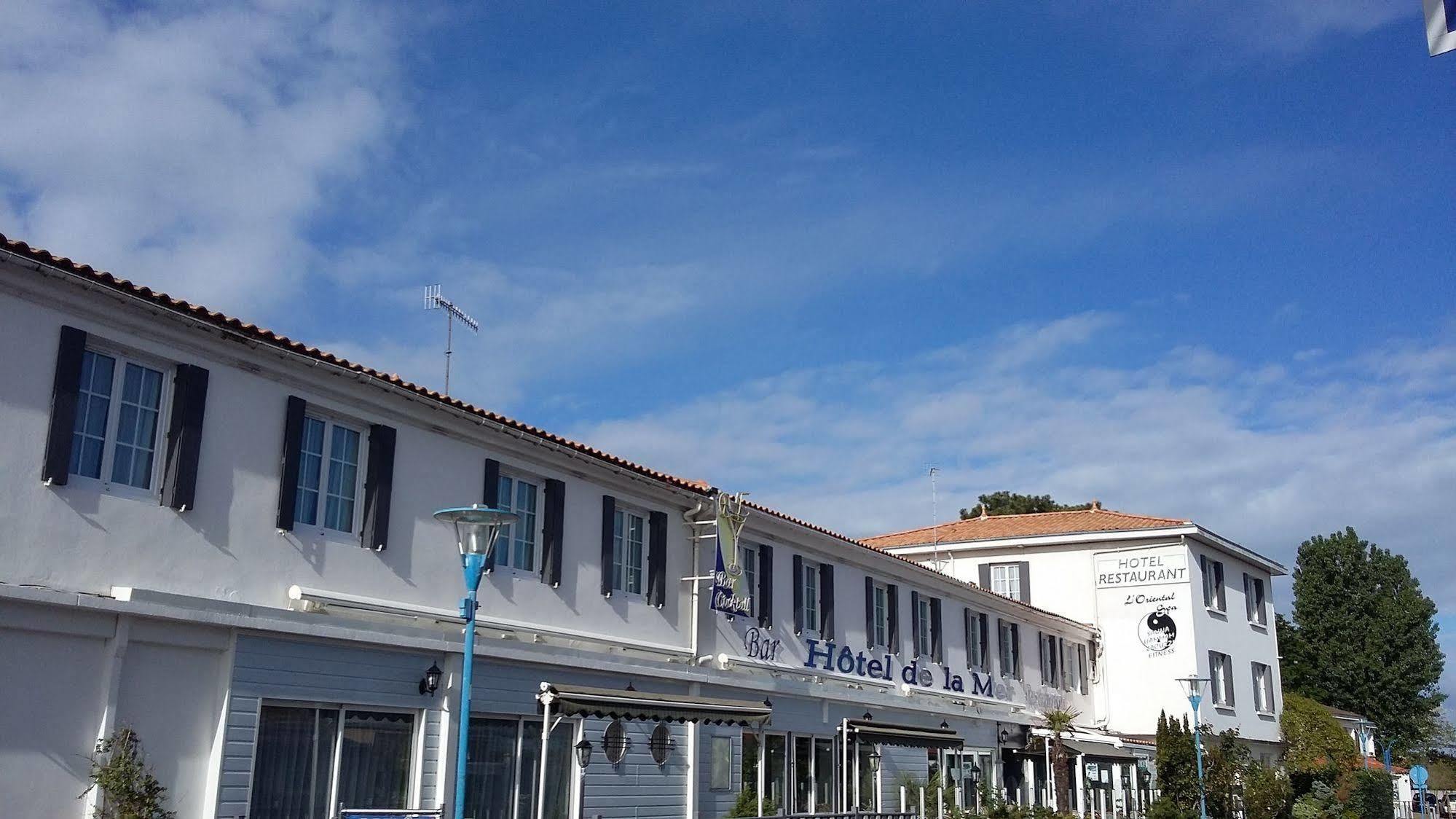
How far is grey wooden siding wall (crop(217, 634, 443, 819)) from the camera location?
11.4 m

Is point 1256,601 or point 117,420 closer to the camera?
point 117,420

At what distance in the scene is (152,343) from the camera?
11.3 meters

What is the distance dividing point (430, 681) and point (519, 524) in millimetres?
2664

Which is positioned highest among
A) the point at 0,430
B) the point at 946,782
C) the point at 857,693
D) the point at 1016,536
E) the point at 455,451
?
the point at 1016,536

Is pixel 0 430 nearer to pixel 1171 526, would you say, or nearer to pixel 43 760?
pixel 43 760

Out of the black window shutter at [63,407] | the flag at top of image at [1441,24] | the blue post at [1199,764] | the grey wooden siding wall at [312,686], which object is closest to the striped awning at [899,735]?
the blue post at [1199,764]

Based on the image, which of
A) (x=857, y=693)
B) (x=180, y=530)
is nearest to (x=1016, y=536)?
(x=857, y=693)

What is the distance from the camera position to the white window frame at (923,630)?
26234 mm

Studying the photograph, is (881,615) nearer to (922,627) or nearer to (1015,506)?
(922,627)

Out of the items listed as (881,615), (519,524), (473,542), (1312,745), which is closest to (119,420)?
(473,542)

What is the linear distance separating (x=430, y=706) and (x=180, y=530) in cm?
353

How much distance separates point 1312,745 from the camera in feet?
133

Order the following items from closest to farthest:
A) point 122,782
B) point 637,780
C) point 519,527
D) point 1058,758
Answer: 1. point 122,782
2. point 519,527
3. point 637,780
4. point 1058,758

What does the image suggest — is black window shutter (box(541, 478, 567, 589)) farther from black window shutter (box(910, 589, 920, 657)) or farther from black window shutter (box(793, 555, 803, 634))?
black window shutter (box(910, 589, 920, 657))
